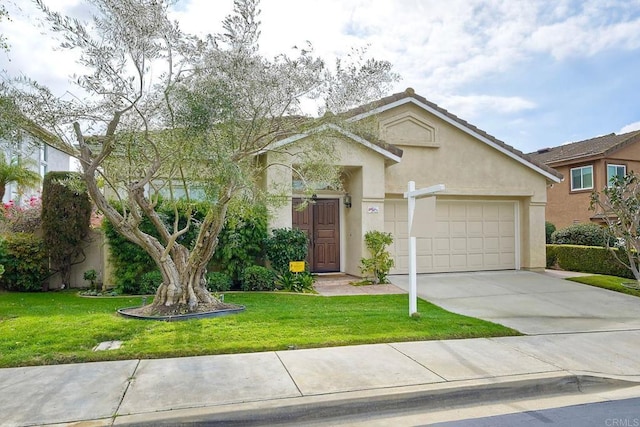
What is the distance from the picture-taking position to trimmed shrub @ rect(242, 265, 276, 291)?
1046 cm

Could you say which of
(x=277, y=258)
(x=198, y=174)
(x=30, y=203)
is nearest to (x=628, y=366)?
(x=198, y=174)

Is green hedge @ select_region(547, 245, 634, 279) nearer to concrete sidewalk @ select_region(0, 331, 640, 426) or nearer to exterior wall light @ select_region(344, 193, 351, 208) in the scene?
exterior wall light @ select_region(344, 193, 351, 208)

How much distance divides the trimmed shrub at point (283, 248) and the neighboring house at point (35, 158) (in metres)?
4.81

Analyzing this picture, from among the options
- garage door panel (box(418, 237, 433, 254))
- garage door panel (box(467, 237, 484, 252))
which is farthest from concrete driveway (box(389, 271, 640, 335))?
garage door panel (box(467, 237, 484, 252))

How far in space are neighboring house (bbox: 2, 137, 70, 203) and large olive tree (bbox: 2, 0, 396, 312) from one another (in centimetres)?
46

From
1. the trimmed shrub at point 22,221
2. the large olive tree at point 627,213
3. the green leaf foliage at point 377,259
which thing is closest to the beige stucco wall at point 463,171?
the green leaf foliage at point 377,259

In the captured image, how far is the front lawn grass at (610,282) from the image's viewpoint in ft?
36.0

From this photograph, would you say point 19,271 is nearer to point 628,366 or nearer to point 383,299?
point 383,299

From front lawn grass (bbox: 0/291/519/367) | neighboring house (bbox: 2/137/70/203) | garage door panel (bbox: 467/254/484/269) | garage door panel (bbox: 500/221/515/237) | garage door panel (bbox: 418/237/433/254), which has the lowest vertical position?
front lawn grass (bbox: 0/291/519/367)

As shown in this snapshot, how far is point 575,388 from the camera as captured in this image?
5.00 metres

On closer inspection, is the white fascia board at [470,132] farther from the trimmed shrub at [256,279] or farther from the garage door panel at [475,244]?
the trimmed shrub at [256,279]

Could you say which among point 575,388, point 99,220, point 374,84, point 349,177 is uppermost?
point 374,84

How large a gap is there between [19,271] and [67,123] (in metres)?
5.62

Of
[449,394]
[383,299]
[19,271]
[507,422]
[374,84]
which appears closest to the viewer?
[507,422]
